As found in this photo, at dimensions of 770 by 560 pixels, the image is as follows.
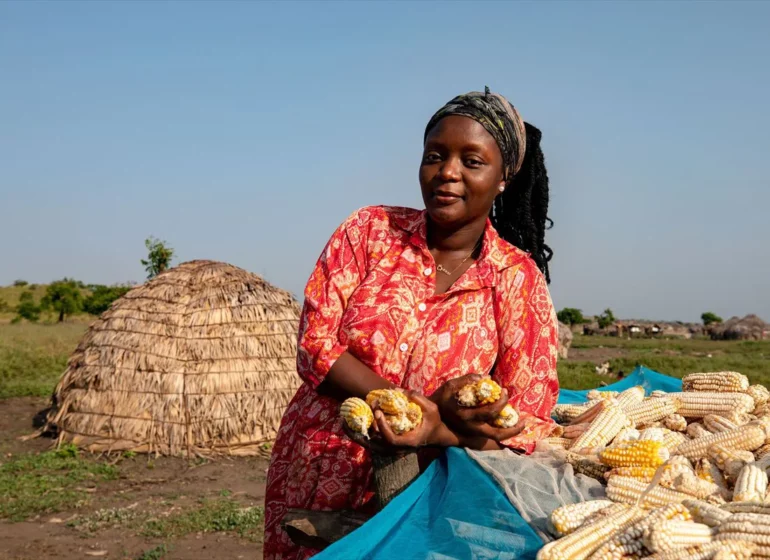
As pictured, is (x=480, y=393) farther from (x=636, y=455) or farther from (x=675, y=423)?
(x=675, y=423)

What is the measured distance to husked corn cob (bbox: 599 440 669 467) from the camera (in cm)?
249

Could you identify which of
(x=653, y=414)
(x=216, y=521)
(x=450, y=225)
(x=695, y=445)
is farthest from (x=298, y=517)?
(x=216, y=521)

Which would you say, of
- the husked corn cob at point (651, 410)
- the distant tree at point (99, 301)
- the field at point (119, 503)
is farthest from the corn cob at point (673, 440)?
the distant tree at point (99, 301)

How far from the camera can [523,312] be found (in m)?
2.63

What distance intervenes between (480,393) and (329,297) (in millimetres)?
694

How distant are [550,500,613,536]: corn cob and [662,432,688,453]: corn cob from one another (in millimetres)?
805

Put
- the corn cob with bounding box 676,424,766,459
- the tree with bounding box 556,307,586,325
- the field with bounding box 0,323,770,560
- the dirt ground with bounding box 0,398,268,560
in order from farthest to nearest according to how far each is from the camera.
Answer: the tree with bounding box 556,307,586,325
the field with bounding box 0,323,770,560
the dirt ground with bounding box 0,398,268,560
the corn cob with bounding box 676,424,766,459

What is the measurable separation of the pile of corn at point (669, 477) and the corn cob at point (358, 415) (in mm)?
581

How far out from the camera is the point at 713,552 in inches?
77.5

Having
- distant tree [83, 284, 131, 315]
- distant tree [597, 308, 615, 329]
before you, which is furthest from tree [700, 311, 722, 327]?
distant tree [83, 284, 131, 315]

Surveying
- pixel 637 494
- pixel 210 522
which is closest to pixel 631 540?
pixel 637 494

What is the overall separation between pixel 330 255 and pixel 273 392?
7.40m

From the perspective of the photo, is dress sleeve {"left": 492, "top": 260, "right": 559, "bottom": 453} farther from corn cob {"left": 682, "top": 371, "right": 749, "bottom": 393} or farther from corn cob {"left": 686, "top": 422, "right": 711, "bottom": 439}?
corn cob {"left": 682, "top": 371, "right": 749, "bottom": 393}

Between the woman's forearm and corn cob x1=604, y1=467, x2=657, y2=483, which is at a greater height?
the woman's forearm
